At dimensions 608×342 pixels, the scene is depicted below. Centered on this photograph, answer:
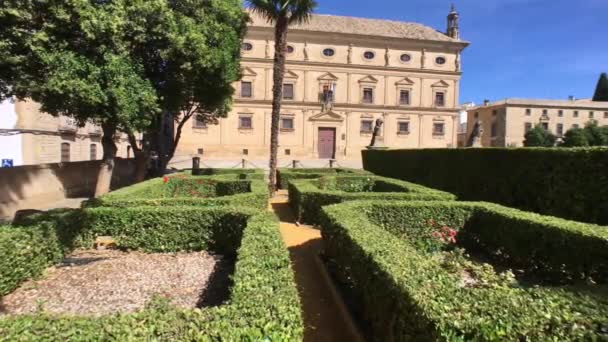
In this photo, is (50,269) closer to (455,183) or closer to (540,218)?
(540,218)

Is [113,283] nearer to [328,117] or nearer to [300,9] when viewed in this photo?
[300,9]

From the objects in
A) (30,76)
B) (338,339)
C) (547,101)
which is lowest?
(338,339)

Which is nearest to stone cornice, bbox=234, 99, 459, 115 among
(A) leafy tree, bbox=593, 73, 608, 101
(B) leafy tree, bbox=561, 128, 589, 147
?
(B) leafy tree, bbox=561, 128, 589, 147

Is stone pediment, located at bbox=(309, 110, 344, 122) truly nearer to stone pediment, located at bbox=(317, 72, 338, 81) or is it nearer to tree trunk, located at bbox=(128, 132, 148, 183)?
stone pediment, located at bbox=(317, 72, 338, 81)

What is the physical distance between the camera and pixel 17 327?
238 cm

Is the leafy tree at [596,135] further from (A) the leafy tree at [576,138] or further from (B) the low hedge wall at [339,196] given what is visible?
(B) the low hedge wall at [339,196]

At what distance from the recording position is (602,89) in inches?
2263

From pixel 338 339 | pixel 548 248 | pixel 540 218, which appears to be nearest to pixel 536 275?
pixel 548 248

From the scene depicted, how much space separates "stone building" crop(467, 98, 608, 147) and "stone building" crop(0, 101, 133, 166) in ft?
178

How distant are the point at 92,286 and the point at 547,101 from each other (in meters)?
67.2

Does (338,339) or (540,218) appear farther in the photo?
(540,218)

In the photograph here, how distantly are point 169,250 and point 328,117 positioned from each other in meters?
30.9

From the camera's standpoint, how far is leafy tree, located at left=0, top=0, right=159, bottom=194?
7.54 meters

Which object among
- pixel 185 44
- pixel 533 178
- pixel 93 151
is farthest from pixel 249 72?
pixel 533 178
